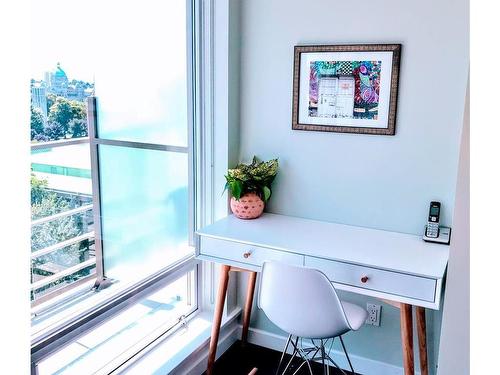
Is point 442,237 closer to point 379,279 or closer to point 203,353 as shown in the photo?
point 379,279

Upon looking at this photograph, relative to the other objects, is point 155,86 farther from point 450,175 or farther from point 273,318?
A: point 450,175

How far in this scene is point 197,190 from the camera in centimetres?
255

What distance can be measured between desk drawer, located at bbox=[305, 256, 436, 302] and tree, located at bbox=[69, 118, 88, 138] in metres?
1.10

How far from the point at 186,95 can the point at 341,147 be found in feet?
2.88

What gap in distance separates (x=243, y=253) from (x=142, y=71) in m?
1.00

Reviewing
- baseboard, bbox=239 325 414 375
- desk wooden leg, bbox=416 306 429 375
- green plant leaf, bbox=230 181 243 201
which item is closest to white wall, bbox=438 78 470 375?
desk wooden leg, bbox=416 306 429 375

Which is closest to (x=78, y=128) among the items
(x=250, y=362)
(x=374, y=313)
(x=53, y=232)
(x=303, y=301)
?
(x=53, y=232)

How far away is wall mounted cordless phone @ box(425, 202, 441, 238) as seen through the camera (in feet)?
6.84

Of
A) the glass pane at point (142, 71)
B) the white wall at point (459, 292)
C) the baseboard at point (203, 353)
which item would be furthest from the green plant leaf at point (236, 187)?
the white wall at point (459, 292)

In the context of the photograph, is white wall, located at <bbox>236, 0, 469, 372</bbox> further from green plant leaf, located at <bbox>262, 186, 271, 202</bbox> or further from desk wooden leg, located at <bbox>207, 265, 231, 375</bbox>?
desk wooden leg, located at <bbox>207, 265, 231, 375</bbox>

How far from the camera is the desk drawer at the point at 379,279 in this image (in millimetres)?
1755
